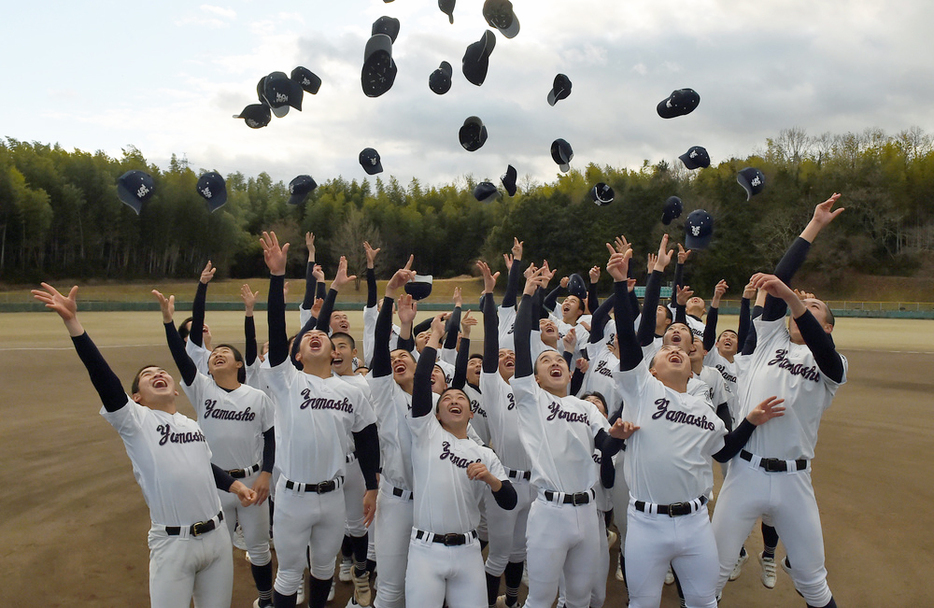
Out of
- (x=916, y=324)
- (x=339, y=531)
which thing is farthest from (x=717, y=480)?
(x=916, y=324)

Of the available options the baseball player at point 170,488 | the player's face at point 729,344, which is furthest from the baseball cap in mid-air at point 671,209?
the baseball player at point 170,488

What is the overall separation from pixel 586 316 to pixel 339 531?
7.69 m

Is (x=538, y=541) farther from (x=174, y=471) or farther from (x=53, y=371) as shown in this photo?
(x=53, y=371)

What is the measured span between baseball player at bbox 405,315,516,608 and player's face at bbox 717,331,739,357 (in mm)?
3939

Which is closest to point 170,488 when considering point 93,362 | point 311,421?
point 93,362

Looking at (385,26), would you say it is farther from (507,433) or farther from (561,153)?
(507,433)

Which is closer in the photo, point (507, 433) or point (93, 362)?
point (93, 362)

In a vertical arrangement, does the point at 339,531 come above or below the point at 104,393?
below

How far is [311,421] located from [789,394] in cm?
330

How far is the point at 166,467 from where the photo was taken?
3.60m

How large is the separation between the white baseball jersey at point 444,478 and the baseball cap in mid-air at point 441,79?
7.32 meters

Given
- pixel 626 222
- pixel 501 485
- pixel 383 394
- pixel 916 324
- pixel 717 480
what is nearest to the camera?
pixel 501 485

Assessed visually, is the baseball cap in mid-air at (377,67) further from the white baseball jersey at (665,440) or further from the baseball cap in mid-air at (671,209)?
the white baseball jersey at (665,440)

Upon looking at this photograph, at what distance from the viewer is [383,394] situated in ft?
15.0
